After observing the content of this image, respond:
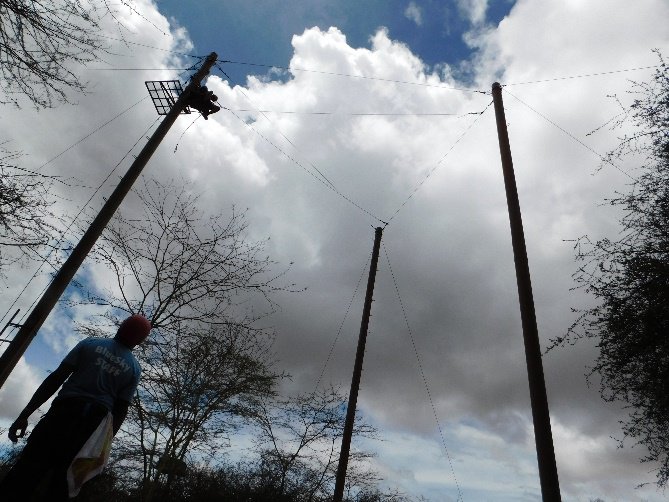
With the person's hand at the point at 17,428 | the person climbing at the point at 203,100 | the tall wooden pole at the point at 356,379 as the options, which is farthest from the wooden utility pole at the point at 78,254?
the tall wooden pole at the point at 356,379

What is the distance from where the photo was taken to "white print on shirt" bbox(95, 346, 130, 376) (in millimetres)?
2645

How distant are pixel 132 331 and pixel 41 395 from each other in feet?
2.03

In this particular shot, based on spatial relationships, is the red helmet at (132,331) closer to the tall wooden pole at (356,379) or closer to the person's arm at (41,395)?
the person's arm at (41,395)

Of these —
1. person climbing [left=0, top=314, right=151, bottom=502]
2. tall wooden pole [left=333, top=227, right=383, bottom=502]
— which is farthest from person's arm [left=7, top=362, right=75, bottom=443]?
tall wooden pole [left=333, top=227, right=383, bottom=502]

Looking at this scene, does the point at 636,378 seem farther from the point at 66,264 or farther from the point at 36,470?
the point at 66,264

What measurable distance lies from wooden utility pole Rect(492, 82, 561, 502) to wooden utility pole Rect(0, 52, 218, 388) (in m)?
5.69

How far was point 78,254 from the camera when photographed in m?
4.76

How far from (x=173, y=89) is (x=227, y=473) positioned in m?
30.0

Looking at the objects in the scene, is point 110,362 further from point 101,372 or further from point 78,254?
point 78,254

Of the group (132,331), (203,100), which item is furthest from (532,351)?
(203,100)

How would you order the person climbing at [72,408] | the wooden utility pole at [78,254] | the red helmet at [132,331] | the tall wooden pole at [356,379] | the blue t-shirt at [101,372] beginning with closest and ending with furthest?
1. the person climbing at [72,408]
2. the blue t-shirt at [101,372]
3. the red helmet at [132,331]
4. the wooden utility pole at [78,254]
5. the tall wooden pole at [356,379]

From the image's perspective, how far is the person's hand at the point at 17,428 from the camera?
7.79 ft

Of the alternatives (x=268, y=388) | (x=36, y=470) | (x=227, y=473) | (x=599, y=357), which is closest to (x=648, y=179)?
(x=599, y=357)

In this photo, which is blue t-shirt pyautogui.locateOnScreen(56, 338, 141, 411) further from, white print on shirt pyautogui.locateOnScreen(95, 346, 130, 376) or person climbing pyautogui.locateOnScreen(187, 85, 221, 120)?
person climbing pyautogui.locateOnScreen(187, 85, 221, 120)
